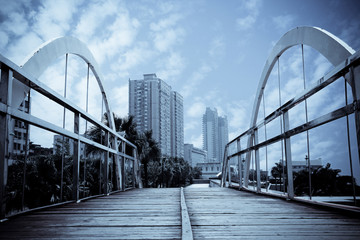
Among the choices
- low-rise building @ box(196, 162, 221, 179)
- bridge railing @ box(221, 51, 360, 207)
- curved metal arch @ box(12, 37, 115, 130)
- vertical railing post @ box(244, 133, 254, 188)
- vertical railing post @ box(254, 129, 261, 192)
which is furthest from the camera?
low-rise building @ box(196, 162, 221, 179)

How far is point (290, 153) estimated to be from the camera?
5.31m

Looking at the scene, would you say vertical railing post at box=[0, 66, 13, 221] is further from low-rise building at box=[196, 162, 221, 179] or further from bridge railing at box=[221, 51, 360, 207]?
low-rise building at box=[196, 162, 221, 179]

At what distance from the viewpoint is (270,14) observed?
385 inches

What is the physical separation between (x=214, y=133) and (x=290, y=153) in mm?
153552

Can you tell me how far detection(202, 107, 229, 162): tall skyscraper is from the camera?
158 meters

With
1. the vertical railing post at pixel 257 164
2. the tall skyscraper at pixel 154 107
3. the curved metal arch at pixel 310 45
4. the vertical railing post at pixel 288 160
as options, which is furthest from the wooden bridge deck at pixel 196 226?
the tall skyscraper at pixel 154 107

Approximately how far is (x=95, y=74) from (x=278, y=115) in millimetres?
9825

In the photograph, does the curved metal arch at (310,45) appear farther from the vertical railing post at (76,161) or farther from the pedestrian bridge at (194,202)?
the vertical railing post at (76,161)

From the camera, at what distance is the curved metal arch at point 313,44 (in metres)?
5.55

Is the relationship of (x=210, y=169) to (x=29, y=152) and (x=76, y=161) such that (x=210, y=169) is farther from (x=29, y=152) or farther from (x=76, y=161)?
(x=29, y=152)

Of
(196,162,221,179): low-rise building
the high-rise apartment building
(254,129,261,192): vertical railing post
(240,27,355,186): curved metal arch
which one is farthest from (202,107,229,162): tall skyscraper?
(254,129,261,192): vertical railing post

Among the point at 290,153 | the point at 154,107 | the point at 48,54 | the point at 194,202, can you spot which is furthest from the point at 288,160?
the point at 154,107

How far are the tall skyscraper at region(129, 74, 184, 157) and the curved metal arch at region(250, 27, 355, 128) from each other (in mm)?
58595

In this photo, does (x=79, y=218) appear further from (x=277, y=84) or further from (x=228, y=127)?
(x=228, y=127)
